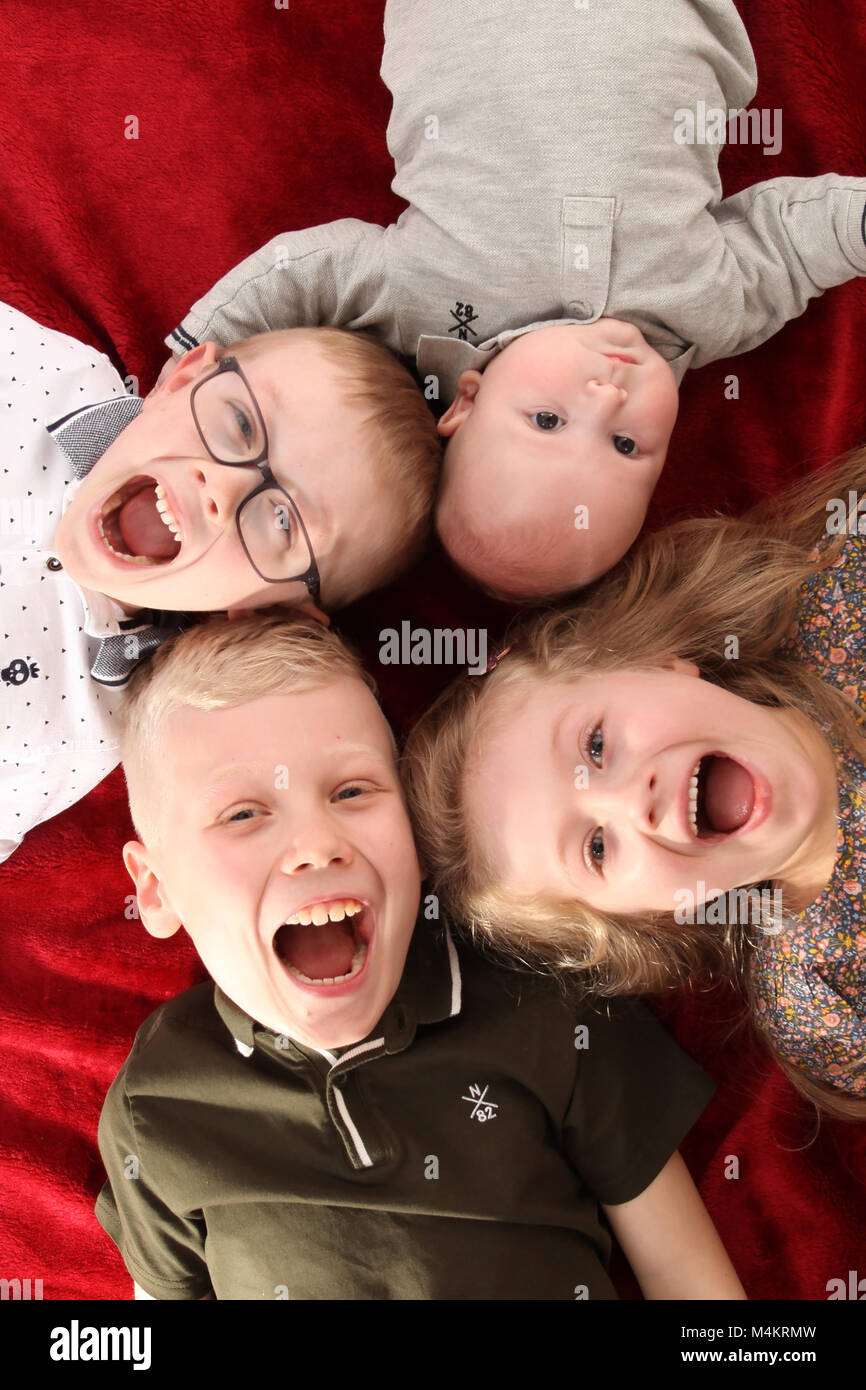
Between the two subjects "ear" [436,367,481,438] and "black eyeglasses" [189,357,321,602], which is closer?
"black eyeglasses" [189,357,321,602]

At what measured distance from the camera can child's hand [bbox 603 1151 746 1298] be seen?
50.3 inches

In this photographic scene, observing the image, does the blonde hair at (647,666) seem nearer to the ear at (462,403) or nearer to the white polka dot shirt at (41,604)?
the ear at (462,403)

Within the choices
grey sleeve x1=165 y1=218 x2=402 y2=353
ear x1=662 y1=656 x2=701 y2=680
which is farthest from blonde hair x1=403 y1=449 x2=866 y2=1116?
grey sleeve x1=165 y1=218 x2=402 y2=353

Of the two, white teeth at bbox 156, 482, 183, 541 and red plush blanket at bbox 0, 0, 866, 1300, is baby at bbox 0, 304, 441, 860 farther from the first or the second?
red plush blanket at bbox 0, 0, 866, 1300

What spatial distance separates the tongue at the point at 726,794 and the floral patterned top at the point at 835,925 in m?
0.16

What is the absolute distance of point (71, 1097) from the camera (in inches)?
58.7

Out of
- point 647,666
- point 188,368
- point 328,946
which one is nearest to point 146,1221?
point 328,946

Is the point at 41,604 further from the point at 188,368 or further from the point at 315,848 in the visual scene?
the point at 315,848

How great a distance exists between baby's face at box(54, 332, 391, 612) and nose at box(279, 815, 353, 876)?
0.95ft

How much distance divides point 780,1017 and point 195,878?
2.50 feet

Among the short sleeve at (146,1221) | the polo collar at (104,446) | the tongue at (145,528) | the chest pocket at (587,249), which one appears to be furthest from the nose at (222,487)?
the short sleeve at (146,1221)

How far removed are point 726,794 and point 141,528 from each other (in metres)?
0.73

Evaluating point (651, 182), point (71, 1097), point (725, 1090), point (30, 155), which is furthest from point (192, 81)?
point (725, 1090)

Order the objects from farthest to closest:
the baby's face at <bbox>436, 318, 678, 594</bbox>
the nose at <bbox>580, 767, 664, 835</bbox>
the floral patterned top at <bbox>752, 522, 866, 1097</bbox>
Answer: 1. the floral patterned top at <bbox>752, 522, 866, 1097</bbox>
2. the baby's face at <bbox>436, 318, 678, 594</bbox>
3. the nose at <bbox>580, 767, 664, 835</bbox>
